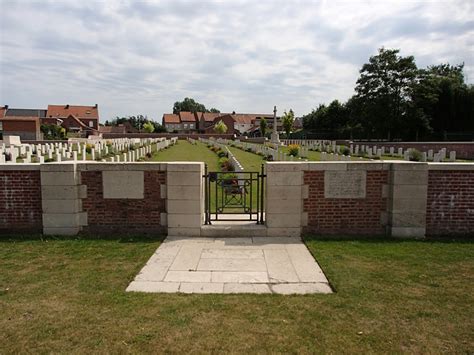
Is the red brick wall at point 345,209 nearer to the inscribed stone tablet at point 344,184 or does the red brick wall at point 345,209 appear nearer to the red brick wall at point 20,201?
the inscribed stone tablet at point 344,184

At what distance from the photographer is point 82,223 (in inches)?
258

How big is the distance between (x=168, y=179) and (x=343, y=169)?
3.11 meters

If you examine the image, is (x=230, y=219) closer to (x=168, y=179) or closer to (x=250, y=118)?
(x=168, y=179)

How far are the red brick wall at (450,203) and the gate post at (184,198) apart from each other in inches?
162

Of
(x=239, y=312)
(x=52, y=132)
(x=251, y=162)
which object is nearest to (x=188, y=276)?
(x=239, y=312)

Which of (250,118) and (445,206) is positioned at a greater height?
(250,118)

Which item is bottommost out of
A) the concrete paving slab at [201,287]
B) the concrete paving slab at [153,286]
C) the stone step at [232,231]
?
the concrete paving slab at [201,287]

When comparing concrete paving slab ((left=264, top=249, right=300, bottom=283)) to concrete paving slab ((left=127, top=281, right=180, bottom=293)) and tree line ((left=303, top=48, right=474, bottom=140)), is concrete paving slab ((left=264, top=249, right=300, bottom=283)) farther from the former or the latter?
tree line ((left=303, top=48, right=474, bottom=140))

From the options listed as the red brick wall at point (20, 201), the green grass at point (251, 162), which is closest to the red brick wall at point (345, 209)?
the red brick wall at point (20, 201)

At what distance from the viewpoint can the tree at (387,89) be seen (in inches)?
1608

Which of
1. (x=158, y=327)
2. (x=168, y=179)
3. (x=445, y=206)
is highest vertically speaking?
(x=168, y=179)

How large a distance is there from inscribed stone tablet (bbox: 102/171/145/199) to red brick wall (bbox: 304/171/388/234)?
2.97 meters

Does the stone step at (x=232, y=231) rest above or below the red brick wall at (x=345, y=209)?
below

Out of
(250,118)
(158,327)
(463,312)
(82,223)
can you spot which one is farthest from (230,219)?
(250,118)
